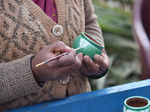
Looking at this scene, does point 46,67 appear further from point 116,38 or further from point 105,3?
point 105,3

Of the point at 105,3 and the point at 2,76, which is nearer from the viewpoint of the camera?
the point at 2,76

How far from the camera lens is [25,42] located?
733mm

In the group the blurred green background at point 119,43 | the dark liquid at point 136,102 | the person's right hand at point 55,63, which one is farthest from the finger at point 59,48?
the blurred green background at point 119,43

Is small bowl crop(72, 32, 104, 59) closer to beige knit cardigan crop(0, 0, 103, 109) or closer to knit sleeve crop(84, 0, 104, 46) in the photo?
beige knit cardigan crop(0, 0, 103, 109)

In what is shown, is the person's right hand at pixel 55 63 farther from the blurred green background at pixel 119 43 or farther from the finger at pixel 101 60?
the blurred green background at pixel 119 43

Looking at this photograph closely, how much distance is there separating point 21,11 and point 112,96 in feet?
1.17

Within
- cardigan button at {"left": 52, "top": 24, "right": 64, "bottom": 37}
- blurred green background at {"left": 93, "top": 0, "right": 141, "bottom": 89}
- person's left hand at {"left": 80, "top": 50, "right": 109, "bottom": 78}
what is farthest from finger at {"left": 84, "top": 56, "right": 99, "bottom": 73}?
blurred green background at {"left": 93, "top": 0, "right": 141, "bottom": 89}

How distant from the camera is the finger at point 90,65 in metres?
0.74

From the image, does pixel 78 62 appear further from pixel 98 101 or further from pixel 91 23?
pixel 91 23

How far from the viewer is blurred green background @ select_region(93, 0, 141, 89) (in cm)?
211

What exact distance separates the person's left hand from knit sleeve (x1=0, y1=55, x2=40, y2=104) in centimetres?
15

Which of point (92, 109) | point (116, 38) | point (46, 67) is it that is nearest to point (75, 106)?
point (92, 109)

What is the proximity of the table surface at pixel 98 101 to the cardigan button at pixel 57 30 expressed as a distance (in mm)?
191

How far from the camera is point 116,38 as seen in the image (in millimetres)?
2303
